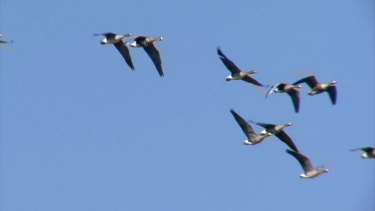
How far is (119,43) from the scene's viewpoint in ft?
139

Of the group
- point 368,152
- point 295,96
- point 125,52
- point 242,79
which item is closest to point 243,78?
point 242,79

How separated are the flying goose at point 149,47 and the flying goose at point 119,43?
35 centimetres

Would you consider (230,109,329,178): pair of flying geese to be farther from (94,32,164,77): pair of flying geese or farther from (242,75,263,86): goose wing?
(94,32,164,77): pair of flying geese

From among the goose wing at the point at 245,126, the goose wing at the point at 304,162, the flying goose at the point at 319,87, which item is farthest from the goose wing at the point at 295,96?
the goose wing at the point at 304,162

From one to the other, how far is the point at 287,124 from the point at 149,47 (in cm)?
452

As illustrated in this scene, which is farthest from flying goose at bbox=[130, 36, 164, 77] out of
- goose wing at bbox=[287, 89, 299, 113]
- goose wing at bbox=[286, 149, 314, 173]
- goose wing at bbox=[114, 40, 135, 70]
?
goose wing at bbox=[286, 149, 314, 173]

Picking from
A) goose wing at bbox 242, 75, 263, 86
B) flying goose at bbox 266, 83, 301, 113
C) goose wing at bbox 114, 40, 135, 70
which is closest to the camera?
flying goose at bbox 266, 83, 301, 113

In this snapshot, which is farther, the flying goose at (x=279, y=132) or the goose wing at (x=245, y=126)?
the goose wing at (x=245, y=126)

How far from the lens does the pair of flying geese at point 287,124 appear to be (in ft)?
132

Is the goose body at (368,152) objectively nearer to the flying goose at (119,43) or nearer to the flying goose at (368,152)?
the flying goose at (368,152)

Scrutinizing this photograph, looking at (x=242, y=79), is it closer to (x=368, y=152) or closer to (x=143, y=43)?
(x=143, y=43)

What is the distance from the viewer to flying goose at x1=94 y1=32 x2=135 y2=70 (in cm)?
4206

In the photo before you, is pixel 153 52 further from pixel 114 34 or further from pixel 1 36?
pixel 1 36

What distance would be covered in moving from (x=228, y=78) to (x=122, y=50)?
3.22 meters
